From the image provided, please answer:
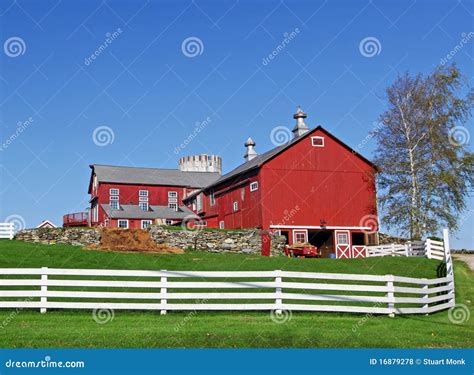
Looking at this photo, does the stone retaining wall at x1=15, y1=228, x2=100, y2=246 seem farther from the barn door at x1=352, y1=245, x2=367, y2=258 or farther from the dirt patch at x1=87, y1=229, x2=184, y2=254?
the barn door at x1=352, y1=245, x2=367, y2=258

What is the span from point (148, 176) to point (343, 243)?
23018 mm

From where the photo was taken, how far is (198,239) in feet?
105

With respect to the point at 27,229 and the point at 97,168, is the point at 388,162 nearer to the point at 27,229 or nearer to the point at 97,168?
the point at 27,229

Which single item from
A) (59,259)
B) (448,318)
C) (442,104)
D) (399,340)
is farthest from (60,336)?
(442,104)

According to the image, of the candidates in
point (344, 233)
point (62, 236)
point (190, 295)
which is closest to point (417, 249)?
point (344, 233)

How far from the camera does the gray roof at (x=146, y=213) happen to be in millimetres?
46594

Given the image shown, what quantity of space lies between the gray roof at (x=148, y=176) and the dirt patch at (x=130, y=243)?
2221 cm

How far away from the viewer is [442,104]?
1388 inches

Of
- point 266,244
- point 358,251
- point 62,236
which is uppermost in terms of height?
point 62,236

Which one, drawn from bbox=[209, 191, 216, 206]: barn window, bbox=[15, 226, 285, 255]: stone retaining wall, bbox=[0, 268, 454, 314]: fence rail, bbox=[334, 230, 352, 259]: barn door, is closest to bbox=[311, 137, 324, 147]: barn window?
bbox=[334, 230, 352, 259]: barn door

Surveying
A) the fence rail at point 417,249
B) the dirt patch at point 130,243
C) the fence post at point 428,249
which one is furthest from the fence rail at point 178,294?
the fence rail at point 417,249

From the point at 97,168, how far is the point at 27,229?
20203 millimetres

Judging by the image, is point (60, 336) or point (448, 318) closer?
point (60, 336)

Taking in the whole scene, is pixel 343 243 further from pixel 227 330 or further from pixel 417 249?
pixel 227 330
